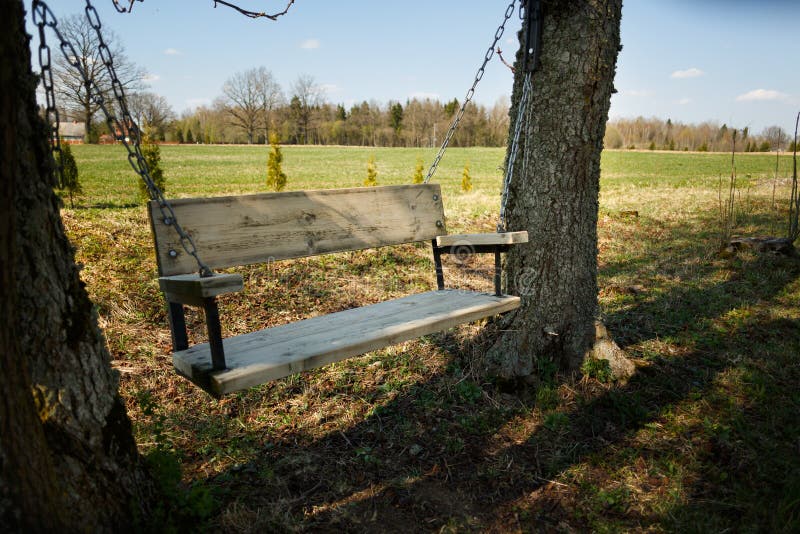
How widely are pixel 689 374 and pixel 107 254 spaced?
507 centimetres

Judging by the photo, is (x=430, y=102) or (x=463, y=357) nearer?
(x=463, y=357)

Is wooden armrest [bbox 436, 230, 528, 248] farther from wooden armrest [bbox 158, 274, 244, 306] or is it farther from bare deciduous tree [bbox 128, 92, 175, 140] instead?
bare deciduous tree [bbox 128, 92, 175, 140]

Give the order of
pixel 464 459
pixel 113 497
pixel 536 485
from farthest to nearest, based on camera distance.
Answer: pixel 464 459 → pixel 536 485 → pixel 113 497

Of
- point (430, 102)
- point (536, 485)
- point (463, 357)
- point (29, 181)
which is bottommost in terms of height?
point (536, 485)

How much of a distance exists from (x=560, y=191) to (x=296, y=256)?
1610 millimetres

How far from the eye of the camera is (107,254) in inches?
197

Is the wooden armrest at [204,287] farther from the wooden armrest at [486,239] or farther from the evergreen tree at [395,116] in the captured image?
the evergreen tree at [395,116]

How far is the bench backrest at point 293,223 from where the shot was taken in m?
2.29

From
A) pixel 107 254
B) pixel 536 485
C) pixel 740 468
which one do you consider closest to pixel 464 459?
pixel 536 485

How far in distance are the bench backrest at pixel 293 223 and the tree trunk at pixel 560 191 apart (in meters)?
0.61

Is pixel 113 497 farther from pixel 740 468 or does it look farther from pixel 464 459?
pixel 740 468

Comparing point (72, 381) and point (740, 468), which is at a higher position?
point (72, 381)

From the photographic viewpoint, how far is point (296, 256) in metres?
2.71

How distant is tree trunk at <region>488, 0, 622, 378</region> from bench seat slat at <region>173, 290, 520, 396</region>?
56cm
